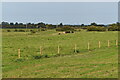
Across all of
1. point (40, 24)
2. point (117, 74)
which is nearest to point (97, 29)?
point (40, 24)

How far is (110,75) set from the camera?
11.5 metres

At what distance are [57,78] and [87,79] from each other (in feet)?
4.64

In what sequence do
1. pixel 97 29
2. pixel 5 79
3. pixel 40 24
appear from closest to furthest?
pixel 5 79, pixel 97 29, pixel 40 24

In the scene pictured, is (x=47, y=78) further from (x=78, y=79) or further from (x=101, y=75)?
(x=101, y=75)

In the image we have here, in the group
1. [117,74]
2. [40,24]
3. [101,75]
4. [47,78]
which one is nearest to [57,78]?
[47,78]

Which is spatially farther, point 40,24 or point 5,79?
point 40,24

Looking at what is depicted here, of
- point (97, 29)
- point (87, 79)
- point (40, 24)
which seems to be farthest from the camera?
point (40, 24)

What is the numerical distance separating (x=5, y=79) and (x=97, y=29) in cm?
8500

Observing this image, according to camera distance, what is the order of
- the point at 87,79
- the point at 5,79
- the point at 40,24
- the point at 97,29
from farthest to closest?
the point at 40,24 < the point at 97,29 < the point at 5,79 < the point at 87,79

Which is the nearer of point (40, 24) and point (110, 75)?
point (110, 75)

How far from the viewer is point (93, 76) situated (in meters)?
11.2

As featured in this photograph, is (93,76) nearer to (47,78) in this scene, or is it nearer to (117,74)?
(117,74)

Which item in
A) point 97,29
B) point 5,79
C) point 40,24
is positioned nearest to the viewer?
point 5,79

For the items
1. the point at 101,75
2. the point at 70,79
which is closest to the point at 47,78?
the point at 70,79
